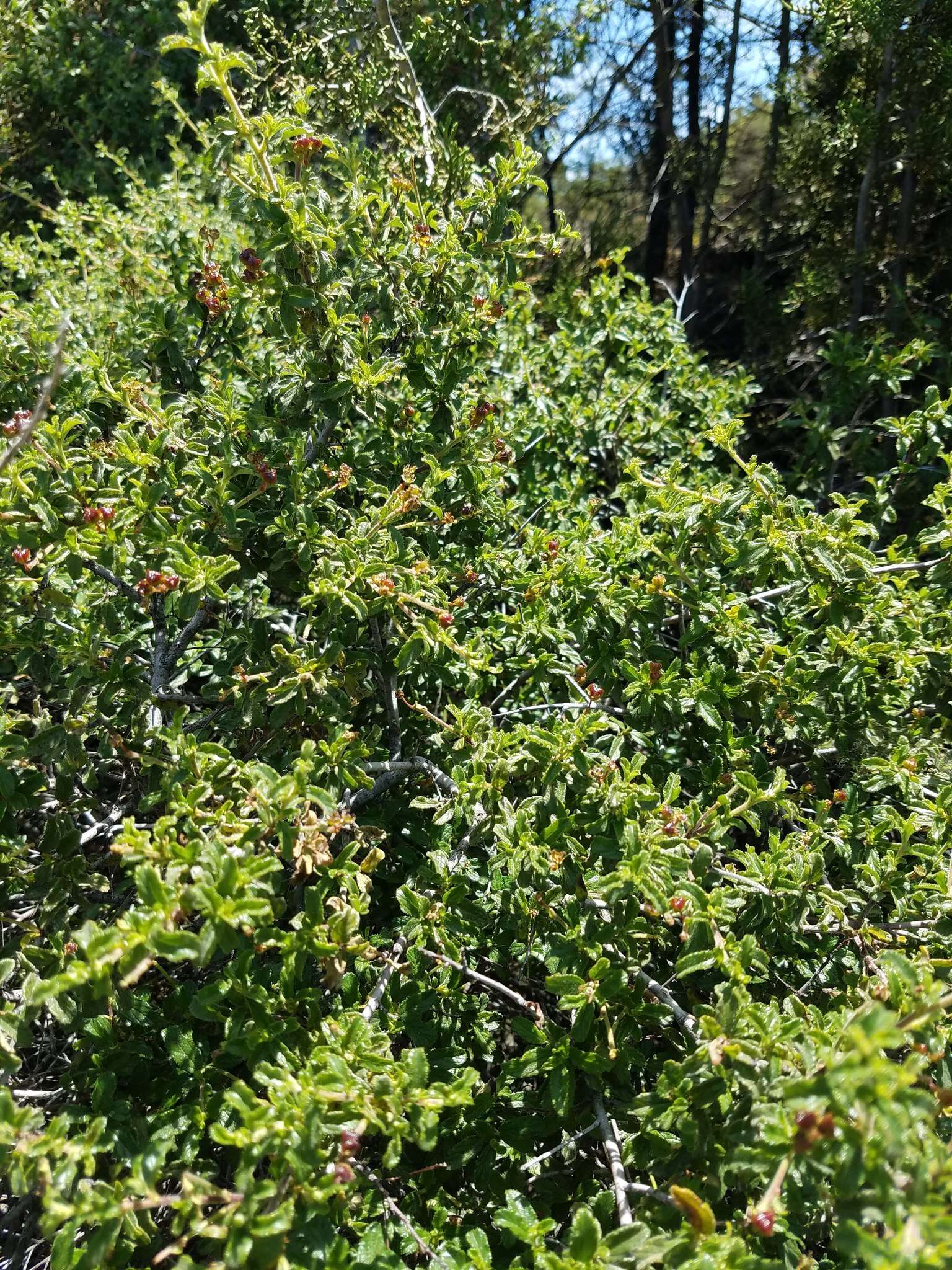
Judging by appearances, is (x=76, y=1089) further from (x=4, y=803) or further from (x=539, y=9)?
(x=539, y=9)

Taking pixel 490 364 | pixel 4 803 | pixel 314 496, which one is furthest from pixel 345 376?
pixel 490 364

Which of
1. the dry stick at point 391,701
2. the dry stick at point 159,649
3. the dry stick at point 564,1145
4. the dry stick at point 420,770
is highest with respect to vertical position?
the dry stick at point 159,649

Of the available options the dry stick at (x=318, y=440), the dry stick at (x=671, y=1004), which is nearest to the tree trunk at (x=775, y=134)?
the dry stick at (x=318, y=440)

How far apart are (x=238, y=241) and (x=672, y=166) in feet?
10.5

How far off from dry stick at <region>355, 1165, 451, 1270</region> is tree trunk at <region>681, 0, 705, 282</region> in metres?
5.05

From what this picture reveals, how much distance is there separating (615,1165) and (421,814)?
A: 95 centimetres

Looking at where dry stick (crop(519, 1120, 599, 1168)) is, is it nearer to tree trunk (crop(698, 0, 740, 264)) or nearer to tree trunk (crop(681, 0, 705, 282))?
tree trunk (crop(681, 0, 705, 282))

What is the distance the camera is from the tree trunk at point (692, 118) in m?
5.47

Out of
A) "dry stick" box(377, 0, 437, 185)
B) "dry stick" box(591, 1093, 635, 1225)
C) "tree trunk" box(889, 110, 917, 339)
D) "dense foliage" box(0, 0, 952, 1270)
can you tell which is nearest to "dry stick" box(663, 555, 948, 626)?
"dense foliage" box(0, 0, 952, 1270)

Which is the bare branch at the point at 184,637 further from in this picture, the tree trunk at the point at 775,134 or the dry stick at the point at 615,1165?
the tree trunk at the point at 775,134

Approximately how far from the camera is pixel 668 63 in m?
5.59

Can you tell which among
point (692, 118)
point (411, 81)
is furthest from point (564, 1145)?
point (692, 118)

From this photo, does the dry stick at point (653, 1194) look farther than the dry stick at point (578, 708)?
No

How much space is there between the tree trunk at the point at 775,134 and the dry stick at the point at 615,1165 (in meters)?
4.70
